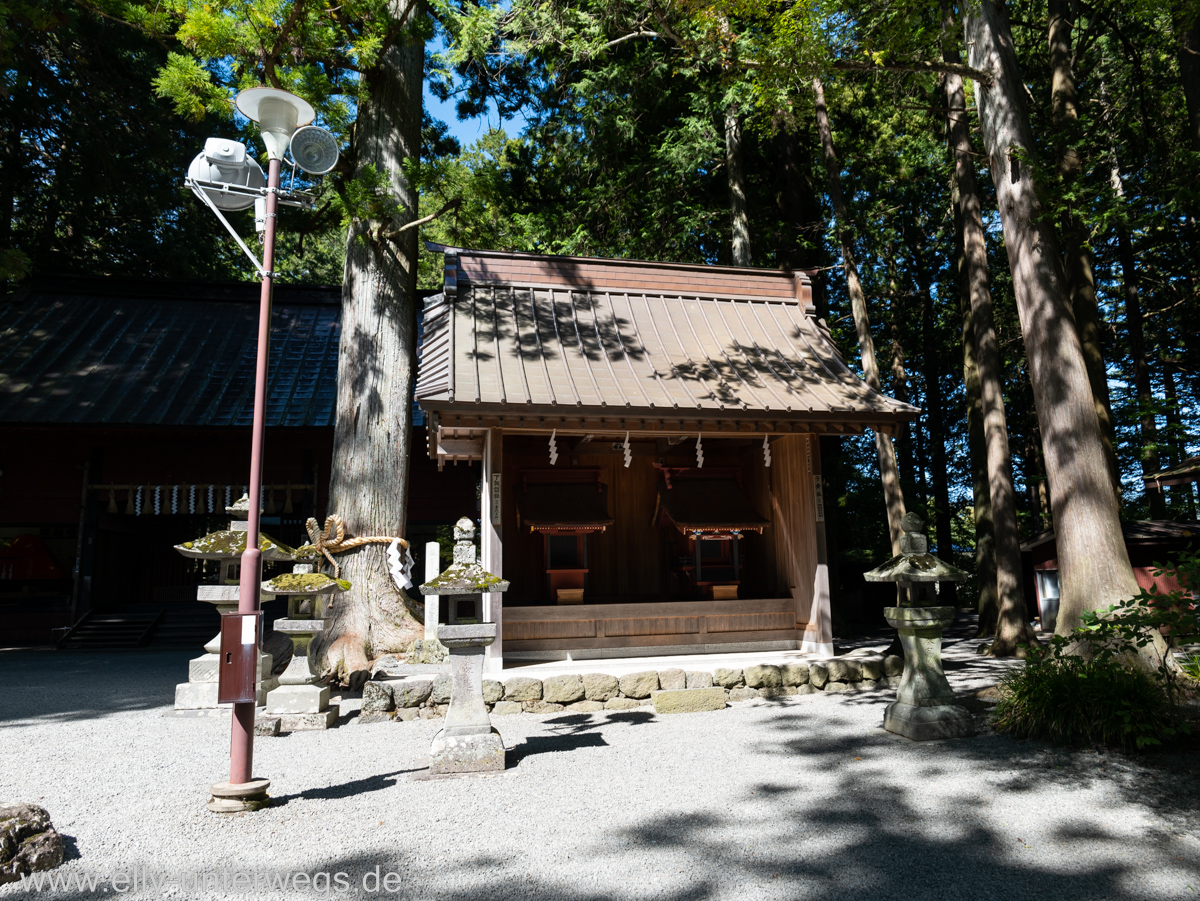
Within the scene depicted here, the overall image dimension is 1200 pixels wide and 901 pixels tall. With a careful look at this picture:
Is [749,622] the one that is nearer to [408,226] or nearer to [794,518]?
[794,518]

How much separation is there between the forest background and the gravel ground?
6584 mm

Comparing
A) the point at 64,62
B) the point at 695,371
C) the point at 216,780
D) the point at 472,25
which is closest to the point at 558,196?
the point at 472,25

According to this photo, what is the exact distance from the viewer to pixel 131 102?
15445 millimetres

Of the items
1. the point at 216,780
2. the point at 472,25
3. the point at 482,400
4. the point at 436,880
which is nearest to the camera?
the point at 436,880

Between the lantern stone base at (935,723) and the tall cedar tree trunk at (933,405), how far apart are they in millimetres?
15310

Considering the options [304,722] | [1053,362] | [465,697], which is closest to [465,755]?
[465,697]

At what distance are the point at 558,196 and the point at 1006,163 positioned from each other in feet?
36.9

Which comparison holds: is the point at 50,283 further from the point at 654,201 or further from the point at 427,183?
the point at 654,201

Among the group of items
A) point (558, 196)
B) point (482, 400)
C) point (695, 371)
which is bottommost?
point (482, 400)

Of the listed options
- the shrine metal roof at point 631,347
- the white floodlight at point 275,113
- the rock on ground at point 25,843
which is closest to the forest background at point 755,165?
the shrine metal roof at point 631,347

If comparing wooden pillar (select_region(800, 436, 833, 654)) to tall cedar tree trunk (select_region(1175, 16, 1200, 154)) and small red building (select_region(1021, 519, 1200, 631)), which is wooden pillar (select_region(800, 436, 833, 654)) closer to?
tall cedar tree trunk (select_region(1175, 16, 1200, 154))

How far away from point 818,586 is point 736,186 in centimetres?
899

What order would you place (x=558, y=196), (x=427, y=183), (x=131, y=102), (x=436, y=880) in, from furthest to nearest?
(x=558, y=196), (x=131, y=102), (x=427, y=183), (x=436, y=880)

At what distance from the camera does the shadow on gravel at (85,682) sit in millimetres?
7648
